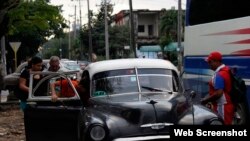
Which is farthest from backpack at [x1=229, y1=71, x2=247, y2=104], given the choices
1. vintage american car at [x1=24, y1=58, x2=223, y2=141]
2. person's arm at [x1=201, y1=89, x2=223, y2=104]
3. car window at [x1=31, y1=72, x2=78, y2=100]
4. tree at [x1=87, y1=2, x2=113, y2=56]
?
tree at [x1=87, y1=2, x2=113, y2=56]

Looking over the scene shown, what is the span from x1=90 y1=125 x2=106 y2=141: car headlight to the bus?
3.55 meters

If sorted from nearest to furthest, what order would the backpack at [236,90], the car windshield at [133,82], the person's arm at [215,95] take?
the person's arm at [215,95], the backpack at [236,90], the car windshield at [133,82]

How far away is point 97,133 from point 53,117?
71.5 inches

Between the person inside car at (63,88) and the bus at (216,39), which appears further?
the bus at (216,39)

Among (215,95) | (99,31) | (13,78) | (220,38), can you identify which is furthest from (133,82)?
(99,31)

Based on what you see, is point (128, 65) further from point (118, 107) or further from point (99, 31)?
point (99, 31)

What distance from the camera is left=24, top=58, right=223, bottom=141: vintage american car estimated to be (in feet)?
23.9

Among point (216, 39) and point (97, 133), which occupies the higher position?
point (216, 39)

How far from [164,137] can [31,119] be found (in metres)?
2.74

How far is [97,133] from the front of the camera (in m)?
7.23

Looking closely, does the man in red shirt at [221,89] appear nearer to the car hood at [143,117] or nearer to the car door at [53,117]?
the car hood at [143,117]

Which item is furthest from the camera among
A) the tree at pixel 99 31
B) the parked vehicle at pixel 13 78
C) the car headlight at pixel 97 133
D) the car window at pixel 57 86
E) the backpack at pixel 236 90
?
the tree at pixel 99 31

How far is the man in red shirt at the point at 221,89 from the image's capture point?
8336mm

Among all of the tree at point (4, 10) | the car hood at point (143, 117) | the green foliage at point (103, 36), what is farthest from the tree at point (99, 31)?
the car hood at point (143, 117)
